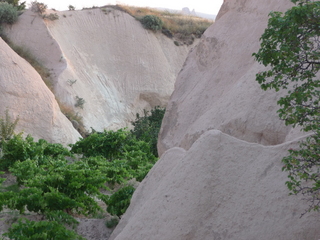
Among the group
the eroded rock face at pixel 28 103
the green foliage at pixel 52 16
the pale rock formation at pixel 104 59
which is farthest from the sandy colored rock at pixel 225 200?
the green foliage at pixel 52 16

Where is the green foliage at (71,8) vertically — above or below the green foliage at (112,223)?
above

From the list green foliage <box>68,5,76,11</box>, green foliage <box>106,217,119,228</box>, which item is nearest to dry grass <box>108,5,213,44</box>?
green foliage <box>68,5,76,11</box>

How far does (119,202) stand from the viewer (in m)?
6.99

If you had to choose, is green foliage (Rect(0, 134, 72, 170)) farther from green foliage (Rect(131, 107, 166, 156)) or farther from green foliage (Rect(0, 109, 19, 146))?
green foliage (Rect(131, 107, 166, 156))

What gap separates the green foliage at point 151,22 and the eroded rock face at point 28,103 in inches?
473

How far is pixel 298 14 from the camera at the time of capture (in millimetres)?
3172

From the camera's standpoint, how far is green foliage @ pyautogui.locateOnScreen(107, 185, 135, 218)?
6.89 metres

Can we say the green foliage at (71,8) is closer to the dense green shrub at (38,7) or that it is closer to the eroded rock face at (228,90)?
the dense green shrub at (38,7)

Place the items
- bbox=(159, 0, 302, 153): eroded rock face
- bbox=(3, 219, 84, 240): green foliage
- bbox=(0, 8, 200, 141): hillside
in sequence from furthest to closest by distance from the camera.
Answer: bbox=(0, 8, 200, 141): hillside → bbox=(159, 0, 302, 153): eroded rock face → bbox=(3, 219, 84, 240): green foliage

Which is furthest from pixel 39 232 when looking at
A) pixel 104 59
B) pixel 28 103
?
pixel 104 59

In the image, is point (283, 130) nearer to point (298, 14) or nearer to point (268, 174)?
point (268, 174)

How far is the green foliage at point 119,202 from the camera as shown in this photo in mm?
6888

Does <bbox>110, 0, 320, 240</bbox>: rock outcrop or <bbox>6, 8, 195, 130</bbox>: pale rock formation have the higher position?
<bbox>110, 0, 320, 240</bbox>: rock outcrop

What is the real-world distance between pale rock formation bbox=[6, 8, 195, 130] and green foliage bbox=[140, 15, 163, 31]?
363 mm
